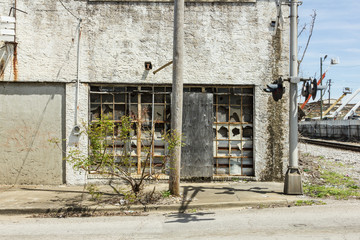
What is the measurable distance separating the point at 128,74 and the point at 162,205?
3.84 meters

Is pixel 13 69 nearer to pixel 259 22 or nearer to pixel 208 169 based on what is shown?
pixel 208 169

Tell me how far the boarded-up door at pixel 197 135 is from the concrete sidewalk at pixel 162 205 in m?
0.44

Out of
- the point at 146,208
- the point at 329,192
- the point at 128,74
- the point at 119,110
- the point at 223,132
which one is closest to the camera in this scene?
the point at 146,208

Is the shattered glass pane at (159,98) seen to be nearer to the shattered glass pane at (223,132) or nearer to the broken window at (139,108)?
the broken window at (139,108)

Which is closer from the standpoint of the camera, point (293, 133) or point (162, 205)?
point (162, 205)

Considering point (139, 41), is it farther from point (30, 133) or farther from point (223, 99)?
point (30, 133)

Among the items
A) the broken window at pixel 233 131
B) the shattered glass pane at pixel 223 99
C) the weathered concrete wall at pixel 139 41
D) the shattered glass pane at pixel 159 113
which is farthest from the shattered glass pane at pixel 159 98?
the shattered glass pane at pixel 223 99

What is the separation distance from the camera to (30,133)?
359 inches

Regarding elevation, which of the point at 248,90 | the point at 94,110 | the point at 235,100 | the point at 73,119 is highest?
the point at 248,90

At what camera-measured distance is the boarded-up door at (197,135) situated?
361 inches

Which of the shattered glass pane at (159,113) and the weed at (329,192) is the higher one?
the shattered glass pane at (159,113)

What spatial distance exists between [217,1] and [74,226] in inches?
263

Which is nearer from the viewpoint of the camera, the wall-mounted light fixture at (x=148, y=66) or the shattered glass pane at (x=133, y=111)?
the wall-mounted light fixture at (x=148, y=66)

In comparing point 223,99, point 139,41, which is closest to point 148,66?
point 139,41
